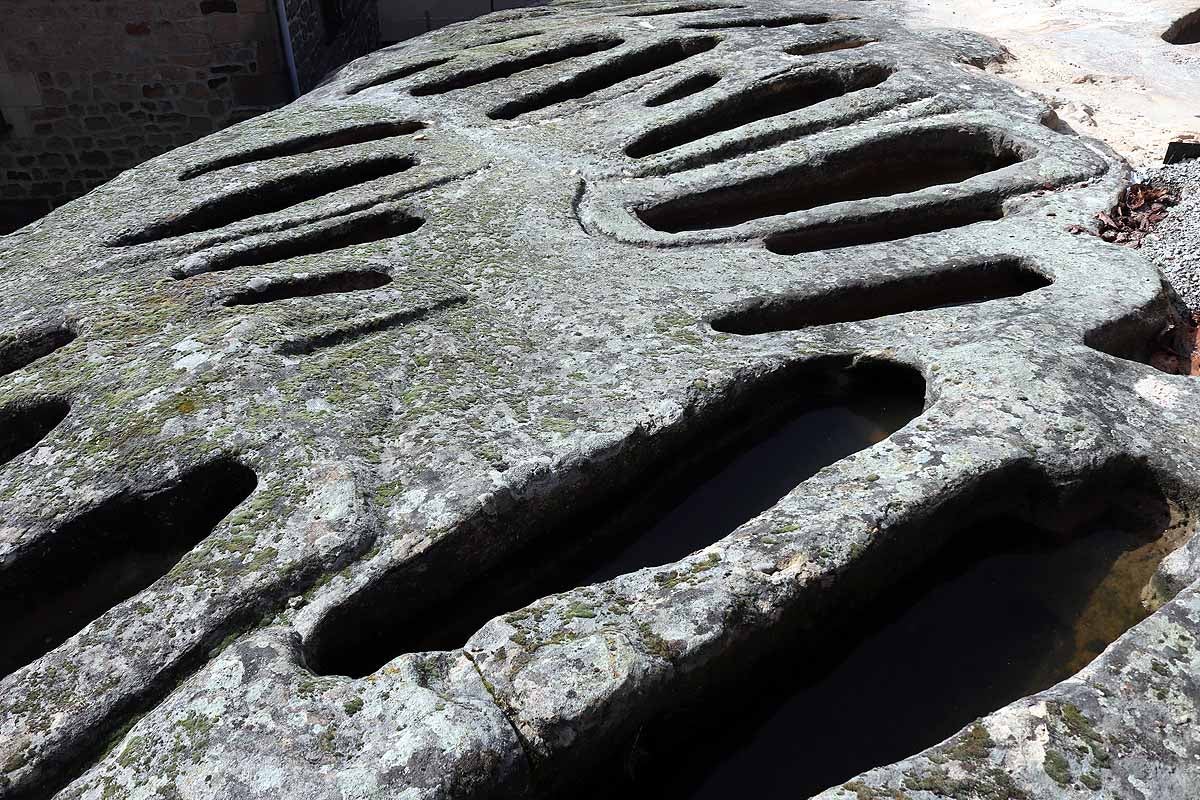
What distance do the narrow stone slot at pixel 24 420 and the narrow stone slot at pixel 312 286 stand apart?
0.89m

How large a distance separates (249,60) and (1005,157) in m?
7.81

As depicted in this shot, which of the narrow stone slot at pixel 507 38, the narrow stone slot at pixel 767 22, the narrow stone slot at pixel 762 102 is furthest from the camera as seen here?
the narrow stone slot at pixel 507 38

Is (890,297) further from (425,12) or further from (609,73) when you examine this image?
(425,12)

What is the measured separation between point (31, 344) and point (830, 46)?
6391mm

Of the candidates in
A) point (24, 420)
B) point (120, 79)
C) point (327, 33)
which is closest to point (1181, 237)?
point (24, 420)

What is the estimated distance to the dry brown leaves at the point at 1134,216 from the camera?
480cm

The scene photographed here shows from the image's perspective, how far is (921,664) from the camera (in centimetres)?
278

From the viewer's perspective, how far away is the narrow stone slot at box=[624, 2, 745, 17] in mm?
8872

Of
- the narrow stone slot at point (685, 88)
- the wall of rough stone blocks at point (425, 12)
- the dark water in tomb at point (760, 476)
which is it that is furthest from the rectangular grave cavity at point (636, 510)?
the wall of rough stone blocks at point (425, 12)

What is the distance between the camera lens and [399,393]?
355 cm

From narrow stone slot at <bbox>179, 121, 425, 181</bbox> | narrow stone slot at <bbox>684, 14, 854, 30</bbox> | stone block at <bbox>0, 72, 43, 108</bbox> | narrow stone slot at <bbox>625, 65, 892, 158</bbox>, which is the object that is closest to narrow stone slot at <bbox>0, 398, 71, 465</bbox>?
narrow stone slot at <bbox>179, 121, 425, 181</bbox>

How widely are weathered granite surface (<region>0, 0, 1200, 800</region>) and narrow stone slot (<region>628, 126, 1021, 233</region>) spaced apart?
0.02 metres

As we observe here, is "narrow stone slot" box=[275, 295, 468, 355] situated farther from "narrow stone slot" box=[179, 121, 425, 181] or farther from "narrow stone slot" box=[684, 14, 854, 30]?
"narrow stone slot" box=[684, 14, 854, 30]

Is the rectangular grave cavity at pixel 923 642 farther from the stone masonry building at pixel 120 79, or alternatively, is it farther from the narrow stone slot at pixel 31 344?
the stone masonry building at pixel 120 79
